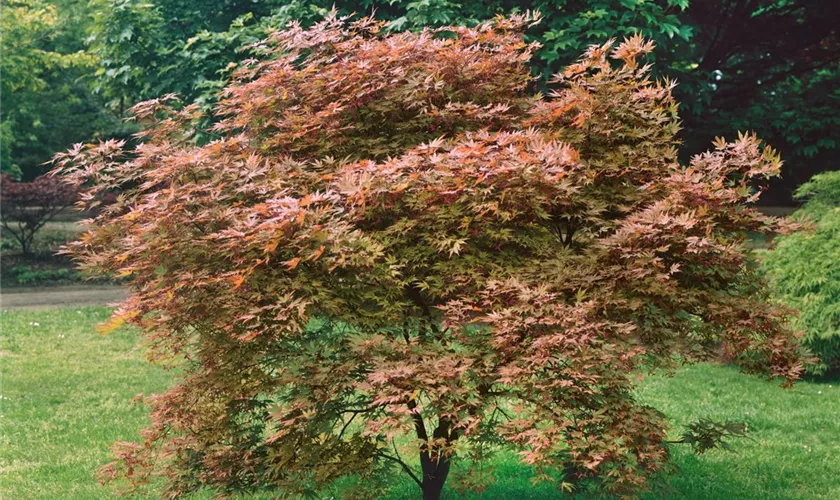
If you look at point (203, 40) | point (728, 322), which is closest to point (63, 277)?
point (203, 40)

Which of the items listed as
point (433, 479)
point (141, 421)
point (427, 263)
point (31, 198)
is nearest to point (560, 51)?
point (141, 421)

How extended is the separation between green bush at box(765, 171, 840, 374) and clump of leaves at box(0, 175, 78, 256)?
46.7 feet

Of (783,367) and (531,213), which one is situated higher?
(531,213)

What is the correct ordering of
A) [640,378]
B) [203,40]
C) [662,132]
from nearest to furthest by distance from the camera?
[640,378]
[662,132]
[203,40]

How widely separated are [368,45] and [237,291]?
67.4 inches

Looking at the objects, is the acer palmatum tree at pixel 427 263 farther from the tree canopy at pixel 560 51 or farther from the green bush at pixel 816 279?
the tree canopy at pixel 560 51

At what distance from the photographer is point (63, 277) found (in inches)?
784

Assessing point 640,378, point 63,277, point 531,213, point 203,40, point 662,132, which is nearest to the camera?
point 640,378

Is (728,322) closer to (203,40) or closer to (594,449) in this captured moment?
(594,449)

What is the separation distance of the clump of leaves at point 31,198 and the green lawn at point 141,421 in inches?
258

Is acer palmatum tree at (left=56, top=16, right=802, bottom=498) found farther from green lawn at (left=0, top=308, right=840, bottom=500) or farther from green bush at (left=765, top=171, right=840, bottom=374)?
green bush at (left=765, top=171, right=840, bottom=374)

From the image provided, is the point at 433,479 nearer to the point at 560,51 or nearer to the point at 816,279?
the point at 816,279

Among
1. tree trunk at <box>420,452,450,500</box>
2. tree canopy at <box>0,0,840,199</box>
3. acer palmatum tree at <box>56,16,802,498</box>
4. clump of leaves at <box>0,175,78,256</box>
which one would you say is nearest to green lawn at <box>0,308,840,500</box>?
tree trunk at <box>420,452,450,500</box>

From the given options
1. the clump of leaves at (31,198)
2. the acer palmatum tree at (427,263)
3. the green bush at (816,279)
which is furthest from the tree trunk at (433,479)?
the clump of leaves at (31,198)
